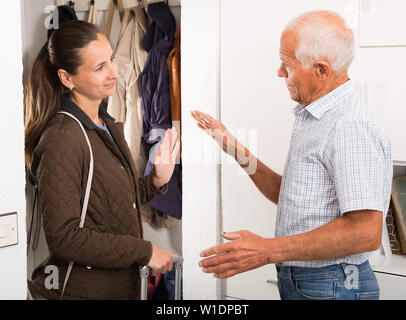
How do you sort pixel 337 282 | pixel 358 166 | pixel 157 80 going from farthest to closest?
pixel 157 80
pixel 337 282
pixel 358 166

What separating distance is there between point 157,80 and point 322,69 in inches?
17.1

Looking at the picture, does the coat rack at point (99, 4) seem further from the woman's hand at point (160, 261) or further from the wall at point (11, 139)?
the woman's hand at point (160, 261)

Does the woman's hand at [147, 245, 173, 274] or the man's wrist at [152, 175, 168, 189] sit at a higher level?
the man's wrist at [152, 175, 168, 189]

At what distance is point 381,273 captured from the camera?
A: 120 centimetres

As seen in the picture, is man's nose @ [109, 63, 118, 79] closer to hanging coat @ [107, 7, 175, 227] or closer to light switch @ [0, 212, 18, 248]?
hanging coat @ [107, 7, 175, 227]

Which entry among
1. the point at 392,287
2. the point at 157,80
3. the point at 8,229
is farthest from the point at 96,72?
the point at 392,287

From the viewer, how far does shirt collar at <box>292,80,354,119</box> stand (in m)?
1.08

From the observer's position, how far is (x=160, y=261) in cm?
124

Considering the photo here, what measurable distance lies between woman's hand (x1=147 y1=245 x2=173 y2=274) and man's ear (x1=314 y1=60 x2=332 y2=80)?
2.05 ft

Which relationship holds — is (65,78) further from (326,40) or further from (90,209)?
(326,40)

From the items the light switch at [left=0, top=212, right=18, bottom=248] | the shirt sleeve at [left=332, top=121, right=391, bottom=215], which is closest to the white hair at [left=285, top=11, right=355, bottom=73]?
the shirt sleeve at [left=332, top=121, right=391, bottom=215]

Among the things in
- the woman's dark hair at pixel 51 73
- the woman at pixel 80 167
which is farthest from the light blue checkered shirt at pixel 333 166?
the woman's dark hair at pixel 51 73

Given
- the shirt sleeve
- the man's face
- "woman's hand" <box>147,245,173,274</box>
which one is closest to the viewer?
the shirt sleeve

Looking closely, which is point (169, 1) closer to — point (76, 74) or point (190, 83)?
point (190, 83)
